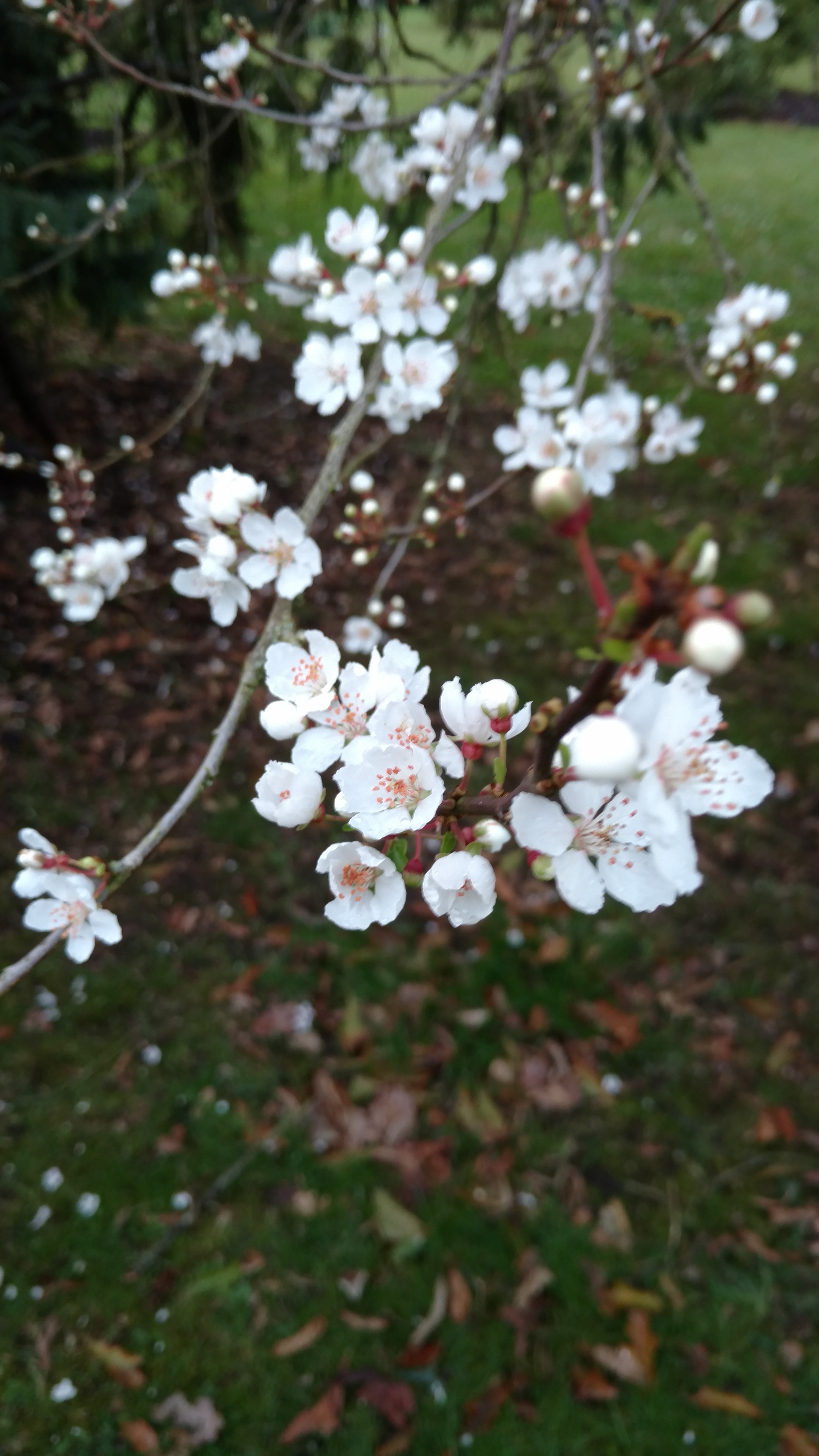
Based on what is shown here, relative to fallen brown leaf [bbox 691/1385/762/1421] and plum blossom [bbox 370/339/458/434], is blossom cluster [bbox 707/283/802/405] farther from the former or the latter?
fallen brown leaf [bbox 691/1385/762/1421]

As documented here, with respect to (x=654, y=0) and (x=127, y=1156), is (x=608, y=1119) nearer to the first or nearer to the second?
(x=127, y=1156)

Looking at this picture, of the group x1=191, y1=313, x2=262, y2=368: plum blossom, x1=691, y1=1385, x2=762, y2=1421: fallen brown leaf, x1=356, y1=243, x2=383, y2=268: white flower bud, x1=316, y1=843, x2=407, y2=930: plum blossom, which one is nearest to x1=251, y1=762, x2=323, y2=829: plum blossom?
x1=316, y1=843, x2=407, y2=930: plum blossom

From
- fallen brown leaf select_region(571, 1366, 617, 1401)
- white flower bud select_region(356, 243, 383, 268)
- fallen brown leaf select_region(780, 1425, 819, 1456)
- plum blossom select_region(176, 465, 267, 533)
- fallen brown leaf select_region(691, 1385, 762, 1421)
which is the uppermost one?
white flower bud select_region(356, 243, 383, 268)

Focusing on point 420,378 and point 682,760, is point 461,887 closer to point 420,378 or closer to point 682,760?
point 682,760

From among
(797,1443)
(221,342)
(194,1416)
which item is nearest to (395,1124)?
(194,1416)

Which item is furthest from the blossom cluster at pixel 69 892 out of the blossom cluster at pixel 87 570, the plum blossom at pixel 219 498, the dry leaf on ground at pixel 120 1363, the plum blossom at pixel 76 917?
the dry leaf on ground at pixel 120 1363

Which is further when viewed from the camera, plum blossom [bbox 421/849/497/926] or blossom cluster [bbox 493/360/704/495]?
blossom cluster [bbox 493/360/704/495]

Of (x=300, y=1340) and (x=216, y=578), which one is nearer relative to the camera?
(x=216, y=578)
